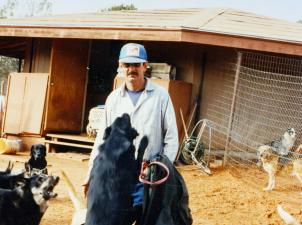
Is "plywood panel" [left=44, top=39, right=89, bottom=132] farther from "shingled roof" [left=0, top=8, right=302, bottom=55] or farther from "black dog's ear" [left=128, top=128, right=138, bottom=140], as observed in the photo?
"black dog's ear" [left=128, top=128, right=138, bottom=140]

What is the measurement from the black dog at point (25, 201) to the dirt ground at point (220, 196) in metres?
0.92

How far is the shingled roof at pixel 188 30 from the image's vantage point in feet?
34.2

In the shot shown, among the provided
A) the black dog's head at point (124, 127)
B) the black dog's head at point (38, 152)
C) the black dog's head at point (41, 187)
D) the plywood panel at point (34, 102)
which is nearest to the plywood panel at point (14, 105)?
the plywood panel at point (34, 102)

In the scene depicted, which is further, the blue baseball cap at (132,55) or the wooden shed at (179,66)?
the wooden shed at (179,66)

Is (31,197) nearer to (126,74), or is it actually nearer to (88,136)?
(126,74)

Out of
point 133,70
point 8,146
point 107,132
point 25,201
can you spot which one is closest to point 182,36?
point 8,146

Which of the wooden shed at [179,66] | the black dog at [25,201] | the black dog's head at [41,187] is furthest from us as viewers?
the wooden shed at [179,66]

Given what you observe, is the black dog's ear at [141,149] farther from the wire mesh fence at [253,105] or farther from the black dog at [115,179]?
the wire mesh fence at [253,105]

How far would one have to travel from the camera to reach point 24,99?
12.8 m

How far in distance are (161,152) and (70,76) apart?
948 centimetres

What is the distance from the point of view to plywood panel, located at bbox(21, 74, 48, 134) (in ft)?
40.8

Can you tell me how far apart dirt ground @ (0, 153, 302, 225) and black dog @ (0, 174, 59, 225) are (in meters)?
0.92

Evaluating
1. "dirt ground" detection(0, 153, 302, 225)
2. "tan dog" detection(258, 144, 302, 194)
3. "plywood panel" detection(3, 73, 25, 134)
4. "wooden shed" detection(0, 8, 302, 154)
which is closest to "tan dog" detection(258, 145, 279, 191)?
"tan dog" detection(258, 144, 302, 194)

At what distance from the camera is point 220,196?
28.0 ft
